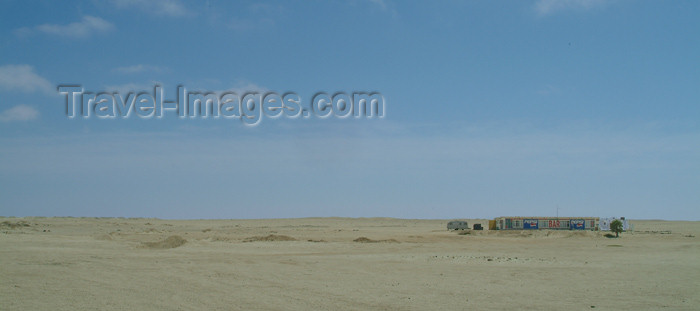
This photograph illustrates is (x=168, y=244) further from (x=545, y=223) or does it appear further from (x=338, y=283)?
(x=545, y=223)

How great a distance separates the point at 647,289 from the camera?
17375mm

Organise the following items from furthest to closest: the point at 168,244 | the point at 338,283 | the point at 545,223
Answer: the point at 545,223, the point at 168,244, the point at 338,283

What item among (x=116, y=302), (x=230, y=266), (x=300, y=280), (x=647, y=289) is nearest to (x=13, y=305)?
(x=116, y=302)

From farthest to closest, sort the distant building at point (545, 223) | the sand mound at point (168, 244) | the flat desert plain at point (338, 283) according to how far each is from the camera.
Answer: the distant building at point (545, 223)
the sand mound at point (168, 244)
the flat desert plain at point (338, 283)

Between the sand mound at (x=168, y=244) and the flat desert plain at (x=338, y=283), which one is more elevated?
the flat desert plain at (x=338, y=283)

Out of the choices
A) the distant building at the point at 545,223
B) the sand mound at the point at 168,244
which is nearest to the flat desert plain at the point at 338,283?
the sand mound at the point at 168,244

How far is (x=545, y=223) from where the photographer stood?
2537 inches

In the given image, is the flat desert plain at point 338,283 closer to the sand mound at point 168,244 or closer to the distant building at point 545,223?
the sand mound at point 168,244

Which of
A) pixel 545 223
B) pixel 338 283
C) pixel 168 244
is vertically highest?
pixel 338 283

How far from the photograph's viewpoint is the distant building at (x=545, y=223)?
211ft

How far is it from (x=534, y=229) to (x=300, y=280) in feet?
163

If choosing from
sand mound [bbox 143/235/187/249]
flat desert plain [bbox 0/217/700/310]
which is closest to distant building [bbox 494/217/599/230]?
flat desert plain [bbox 0/217/700/310]

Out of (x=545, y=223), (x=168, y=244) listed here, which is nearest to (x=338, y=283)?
(x=168, y=244)

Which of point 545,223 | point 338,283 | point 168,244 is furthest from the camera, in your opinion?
point 545,223
